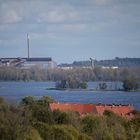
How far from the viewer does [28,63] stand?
7719 centimetres

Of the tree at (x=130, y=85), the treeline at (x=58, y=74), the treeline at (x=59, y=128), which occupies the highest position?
the treeline at (x=58, y=74)

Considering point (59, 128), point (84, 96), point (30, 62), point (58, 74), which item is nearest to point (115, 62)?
point (30, 62)

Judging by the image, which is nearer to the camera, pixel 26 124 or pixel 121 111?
pixel 26 124

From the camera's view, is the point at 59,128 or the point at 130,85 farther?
the point at 130,85

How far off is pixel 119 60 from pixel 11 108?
263 ft

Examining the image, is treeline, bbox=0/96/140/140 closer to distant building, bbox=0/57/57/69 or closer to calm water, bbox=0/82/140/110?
calm water, bbox=0/82/140/110

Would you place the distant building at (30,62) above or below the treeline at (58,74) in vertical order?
above

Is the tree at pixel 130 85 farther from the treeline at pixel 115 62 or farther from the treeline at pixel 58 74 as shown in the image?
the treeline at pixel 115 62

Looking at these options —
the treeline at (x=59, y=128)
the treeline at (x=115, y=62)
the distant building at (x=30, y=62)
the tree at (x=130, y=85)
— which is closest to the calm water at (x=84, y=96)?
the tree at (x=130, y=85)

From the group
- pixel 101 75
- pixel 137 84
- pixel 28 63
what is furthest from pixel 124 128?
pixel 28 63

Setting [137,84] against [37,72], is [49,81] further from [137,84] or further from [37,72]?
[137,84]

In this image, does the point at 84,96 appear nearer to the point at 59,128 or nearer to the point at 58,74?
the point at 59,128

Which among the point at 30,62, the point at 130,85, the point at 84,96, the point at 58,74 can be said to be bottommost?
the point at 84,96

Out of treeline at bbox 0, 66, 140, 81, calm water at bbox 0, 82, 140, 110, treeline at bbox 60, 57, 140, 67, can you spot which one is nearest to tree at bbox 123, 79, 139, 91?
calm water at bbox 0, 82, 140, 110
